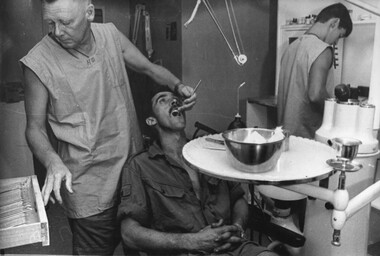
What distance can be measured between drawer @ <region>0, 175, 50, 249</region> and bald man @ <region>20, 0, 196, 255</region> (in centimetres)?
6

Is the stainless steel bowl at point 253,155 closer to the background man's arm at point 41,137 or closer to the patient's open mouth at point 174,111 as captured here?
the patient's open mouth at point 174,111

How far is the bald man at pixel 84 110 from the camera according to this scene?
1.33m

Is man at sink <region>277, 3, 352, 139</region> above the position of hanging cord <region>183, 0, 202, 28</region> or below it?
below

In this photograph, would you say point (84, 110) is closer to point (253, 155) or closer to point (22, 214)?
point (22, 214)

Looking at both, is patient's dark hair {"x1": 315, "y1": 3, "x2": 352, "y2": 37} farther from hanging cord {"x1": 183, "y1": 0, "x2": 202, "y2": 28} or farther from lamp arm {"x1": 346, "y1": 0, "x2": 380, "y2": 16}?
hanging cord {"x1": 183, "y1": 0, "x2": 202, "y2": 28}

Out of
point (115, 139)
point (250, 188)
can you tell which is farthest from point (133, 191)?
point (250, 188)

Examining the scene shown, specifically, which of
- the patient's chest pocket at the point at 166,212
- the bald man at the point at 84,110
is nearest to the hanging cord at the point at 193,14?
the bald man at the point at 84,110

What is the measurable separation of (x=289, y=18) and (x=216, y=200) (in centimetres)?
73

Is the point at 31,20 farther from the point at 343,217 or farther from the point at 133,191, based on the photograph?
the point at 343,217

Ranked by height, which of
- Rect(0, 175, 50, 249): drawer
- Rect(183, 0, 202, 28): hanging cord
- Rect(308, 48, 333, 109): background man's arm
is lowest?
Rect(0, 175, 50, 249): drawer

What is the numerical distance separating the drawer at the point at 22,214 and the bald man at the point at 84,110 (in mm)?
56

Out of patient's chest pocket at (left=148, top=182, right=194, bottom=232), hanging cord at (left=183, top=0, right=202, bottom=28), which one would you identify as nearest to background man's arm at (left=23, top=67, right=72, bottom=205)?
patient's chest pocket at (left=148, top=182, right=194, bottom=232)

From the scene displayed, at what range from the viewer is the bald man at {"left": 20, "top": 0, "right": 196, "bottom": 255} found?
1325 millimetres

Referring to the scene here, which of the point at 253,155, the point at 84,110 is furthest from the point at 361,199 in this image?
the point at 84,110
